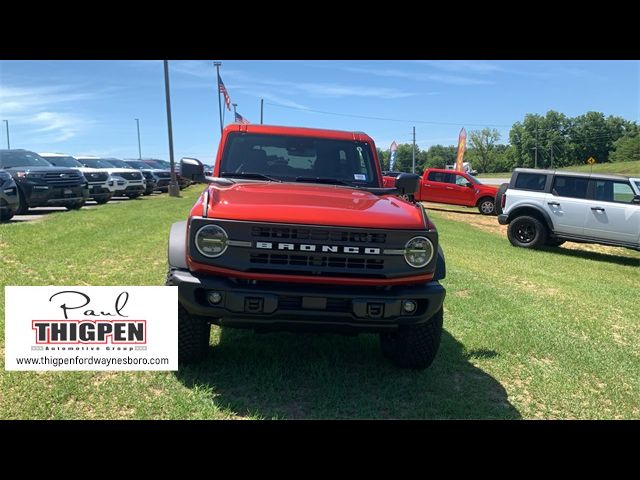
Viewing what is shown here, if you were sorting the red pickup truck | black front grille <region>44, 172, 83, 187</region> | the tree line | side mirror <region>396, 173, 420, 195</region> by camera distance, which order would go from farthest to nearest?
the tree line
the red pickup truck
black front grille <region>44, 172, 83, 187</region>
side mirror <region>396, 173, 420, 195</region>

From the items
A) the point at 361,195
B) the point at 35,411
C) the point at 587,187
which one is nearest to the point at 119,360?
the point at 35,411

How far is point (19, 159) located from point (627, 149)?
305 feet

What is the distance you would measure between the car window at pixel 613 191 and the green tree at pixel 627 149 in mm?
80916

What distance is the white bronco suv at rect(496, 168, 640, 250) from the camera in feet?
32.7

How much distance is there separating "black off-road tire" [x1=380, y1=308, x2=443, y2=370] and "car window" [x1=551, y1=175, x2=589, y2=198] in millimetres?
8590

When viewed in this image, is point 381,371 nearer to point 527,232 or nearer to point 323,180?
point 323,180

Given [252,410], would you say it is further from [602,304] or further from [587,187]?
[587,187]

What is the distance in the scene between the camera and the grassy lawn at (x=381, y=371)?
9.79 feet

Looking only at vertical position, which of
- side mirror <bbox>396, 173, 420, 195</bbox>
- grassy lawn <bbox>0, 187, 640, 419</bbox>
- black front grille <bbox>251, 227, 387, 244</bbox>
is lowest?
grassy lawn <bbox>0, 187, 640, 419</bbox>

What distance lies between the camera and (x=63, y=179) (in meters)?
11.4

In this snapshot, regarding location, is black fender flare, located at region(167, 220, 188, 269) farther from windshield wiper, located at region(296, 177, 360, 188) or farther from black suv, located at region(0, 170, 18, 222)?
black suv, located at region(0, 170, 18, 222)

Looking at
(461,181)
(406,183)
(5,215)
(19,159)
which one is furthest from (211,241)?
(461,181)

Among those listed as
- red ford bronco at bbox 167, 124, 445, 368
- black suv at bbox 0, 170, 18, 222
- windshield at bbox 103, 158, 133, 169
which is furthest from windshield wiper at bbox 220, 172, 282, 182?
windshield at bbox 103, 158, 133, 169
